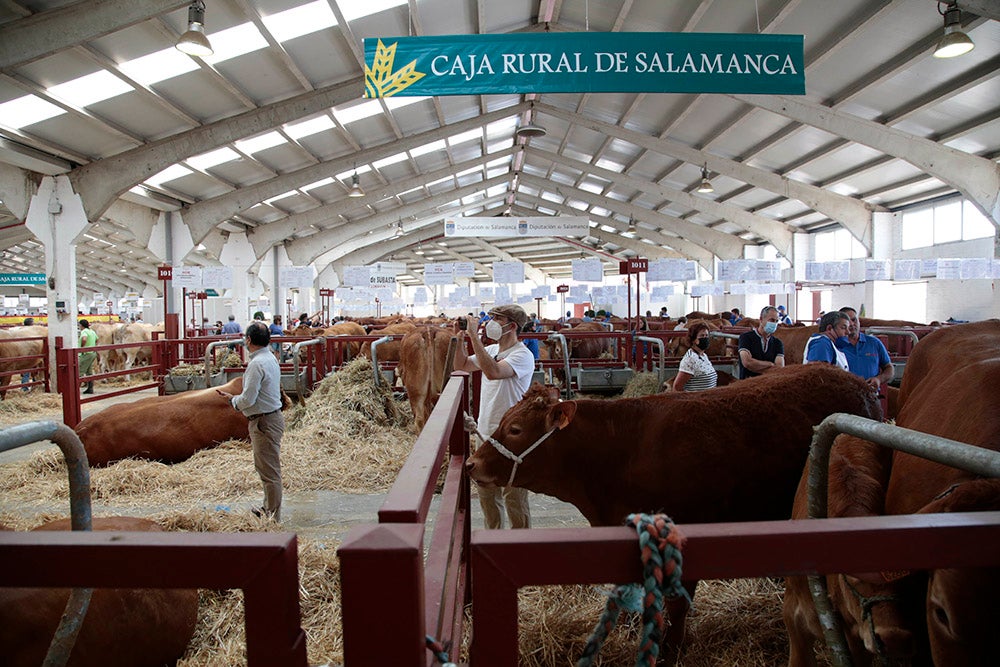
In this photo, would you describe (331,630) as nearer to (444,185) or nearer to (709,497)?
(709,497)

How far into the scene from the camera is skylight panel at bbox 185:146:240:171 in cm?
1481

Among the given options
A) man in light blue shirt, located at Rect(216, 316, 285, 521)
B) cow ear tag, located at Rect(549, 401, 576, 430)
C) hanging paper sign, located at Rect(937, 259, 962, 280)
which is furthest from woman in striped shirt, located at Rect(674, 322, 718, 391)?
hanging paper sign, located at Rect(937, 259, 962, 280)

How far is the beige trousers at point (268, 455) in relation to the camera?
4898mm

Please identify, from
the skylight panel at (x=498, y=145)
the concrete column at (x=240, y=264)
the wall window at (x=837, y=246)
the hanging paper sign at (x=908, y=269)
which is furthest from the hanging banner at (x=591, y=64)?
the concrete column at (x=240, y=264)

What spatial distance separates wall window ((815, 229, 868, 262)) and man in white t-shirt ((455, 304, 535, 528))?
67.1 ft

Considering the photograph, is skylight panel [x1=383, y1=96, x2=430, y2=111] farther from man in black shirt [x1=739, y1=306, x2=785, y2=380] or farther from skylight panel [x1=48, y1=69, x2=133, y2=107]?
man in black shirt [x1=739, y1=306, x2=785, y2=380]

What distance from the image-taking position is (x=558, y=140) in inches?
850

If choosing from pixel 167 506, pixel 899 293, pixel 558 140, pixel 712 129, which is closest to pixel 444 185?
pixel 558 140

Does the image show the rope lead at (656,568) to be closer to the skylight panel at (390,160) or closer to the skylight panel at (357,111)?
the skylight panel at (357,111)

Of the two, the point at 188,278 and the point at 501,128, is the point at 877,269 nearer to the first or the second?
the point at 501,128

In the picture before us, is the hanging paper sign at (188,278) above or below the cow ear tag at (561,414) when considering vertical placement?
above

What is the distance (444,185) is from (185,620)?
25.7 meters

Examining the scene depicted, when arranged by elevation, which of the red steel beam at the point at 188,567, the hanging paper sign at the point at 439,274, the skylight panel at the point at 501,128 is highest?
the skylight panel at the point at 501,128

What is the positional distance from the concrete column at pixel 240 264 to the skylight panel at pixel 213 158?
7.00m
